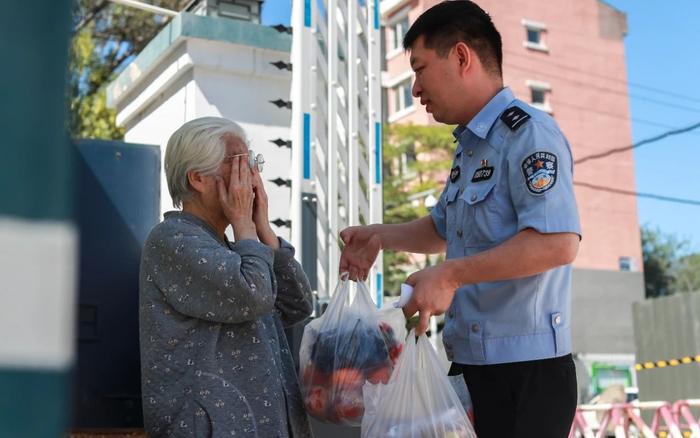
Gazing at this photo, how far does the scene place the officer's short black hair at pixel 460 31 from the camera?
216cm

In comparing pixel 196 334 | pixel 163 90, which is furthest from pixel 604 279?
pixel 196 334

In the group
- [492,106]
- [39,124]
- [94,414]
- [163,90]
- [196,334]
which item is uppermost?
[163,90]

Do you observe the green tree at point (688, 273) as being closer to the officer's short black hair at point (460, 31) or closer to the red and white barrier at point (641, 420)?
the red and white barrier at point (641, 420)

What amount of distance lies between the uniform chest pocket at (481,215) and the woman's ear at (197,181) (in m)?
0.61

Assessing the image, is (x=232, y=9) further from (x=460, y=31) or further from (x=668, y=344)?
(x=668, y=344)

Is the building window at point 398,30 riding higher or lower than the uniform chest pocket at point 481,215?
higher

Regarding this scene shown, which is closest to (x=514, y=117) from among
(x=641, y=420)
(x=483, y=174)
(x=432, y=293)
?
(x=483, y=174)

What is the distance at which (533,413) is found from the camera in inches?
77.1

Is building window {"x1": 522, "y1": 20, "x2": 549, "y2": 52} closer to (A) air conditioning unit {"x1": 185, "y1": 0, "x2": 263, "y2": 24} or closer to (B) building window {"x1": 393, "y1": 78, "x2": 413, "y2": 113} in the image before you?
(B) building window {"x1": 393, "y1": 78, "x2": 413, "y2": 113}

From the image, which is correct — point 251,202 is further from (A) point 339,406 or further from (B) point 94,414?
(B) point 94,414

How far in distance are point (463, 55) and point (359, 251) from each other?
1.97ft

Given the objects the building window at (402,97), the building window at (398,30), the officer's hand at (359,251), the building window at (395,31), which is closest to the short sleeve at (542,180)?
the officer's hand at (359,251)

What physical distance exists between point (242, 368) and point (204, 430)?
157 millimetres

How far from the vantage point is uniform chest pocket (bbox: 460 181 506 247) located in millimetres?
2047
